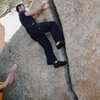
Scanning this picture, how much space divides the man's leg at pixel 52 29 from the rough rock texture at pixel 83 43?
0.15 m

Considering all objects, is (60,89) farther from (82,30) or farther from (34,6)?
(34,6)

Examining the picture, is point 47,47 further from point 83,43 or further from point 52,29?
point 83,43

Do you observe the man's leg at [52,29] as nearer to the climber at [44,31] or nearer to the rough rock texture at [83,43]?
the climber at [44,31]

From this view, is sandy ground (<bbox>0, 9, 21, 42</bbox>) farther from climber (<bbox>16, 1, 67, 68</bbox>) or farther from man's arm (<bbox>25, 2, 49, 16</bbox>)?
man's arm (<bbox>25, 2, 49, 16</bbox>)

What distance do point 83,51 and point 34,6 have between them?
218cm

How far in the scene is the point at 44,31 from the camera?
5.45 metres

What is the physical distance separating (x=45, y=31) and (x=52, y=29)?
249 millimetres

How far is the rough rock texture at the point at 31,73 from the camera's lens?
541 cm

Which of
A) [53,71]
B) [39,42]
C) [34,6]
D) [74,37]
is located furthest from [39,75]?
[34,6]

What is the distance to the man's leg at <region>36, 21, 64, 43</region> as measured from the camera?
521 centimetres

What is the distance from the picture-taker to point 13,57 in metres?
6.49

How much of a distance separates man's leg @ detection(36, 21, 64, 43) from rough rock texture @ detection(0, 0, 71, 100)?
30 centimetres

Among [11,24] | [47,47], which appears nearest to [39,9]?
[47,47]

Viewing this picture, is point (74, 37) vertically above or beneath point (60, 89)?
above
